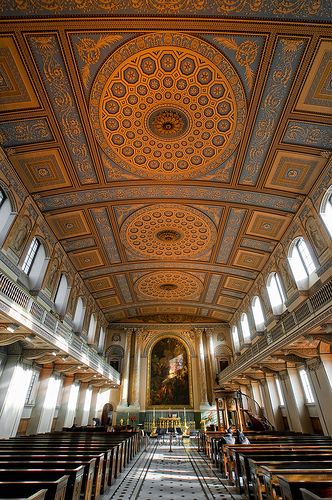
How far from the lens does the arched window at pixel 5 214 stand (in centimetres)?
955

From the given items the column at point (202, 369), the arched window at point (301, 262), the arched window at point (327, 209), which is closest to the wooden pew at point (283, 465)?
the arched window at point (327, 209)

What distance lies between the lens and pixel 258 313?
57.5 feet

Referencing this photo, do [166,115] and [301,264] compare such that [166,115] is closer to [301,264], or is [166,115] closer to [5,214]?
[5,214]

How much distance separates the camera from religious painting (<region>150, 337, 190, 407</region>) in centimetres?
2295

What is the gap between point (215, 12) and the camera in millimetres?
6723

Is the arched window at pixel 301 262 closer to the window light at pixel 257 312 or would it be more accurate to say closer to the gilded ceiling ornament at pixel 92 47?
the window light at pixel 257 312

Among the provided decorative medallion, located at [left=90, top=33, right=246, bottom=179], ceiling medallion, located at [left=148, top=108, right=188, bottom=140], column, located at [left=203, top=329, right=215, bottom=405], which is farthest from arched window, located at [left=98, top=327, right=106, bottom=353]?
ceiling medallion, located at [left=148, top=108, right=188, bottom=140]

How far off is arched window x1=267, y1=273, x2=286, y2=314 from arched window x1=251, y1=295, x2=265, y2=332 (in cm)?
165

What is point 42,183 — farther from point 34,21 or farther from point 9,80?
point 34,21

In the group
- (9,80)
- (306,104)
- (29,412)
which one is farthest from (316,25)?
(29,412)

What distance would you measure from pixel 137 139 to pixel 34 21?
4.17 metres

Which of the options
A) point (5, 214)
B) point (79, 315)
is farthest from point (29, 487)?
point (79, 315)

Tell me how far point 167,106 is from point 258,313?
44.2 feet

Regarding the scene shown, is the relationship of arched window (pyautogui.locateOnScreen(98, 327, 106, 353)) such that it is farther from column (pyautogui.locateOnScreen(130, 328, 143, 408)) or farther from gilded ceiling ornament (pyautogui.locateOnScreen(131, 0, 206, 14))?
gilded ceiling ornament (pyautogui.locateOnScreen(131, 0, 206, 14))
